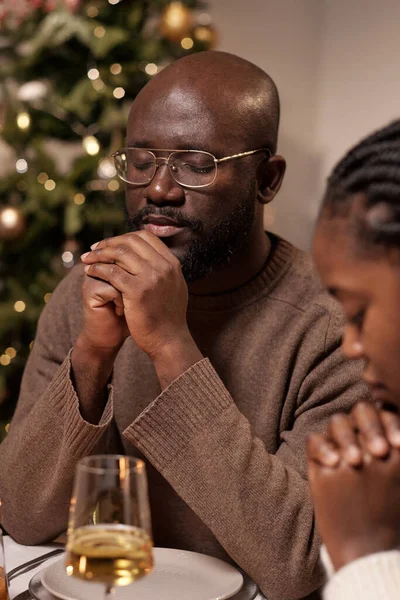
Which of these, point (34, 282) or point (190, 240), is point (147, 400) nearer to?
point (190, 240)

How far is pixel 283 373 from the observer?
1.52m

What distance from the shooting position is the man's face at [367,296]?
856mm

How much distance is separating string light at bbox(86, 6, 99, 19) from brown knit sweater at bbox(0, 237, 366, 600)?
1.37 metres

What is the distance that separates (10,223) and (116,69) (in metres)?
0.65

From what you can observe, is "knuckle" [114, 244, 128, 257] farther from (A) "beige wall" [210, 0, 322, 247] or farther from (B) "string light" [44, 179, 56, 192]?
(A) "beige wall" [210, 0, 322, 247]

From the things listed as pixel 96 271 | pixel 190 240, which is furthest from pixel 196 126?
pixel 96 271

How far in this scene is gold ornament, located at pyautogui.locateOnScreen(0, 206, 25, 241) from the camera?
2717mm

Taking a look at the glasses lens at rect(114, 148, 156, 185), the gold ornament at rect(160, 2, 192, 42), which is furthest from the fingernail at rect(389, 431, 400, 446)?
the gold ornament at rect(160, 2, 192, 42)

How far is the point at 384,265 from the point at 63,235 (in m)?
2.23

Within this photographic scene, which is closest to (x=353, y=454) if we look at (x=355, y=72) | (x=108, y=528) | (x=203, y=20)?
(x=108, y=528)

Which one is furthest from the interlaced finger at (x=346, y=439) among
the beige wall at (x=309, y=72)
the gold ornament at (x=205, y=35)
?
the beige wall at (x=309, y=72)

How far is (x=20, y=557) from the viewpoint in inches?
52.4

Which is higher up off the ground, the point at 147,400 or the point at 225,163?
the point at 225,163

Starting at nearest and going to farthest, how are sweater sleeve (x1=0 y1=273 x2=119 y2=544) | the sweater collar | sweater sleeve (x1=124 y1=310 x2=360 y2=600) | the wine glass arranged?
the wine glass
sweater sleeve (x1=124 y1=310 x2=360 y2=600)
sweater sleeve (x1=0 y1=273 x2=119 y2=544)
the sweater collar
